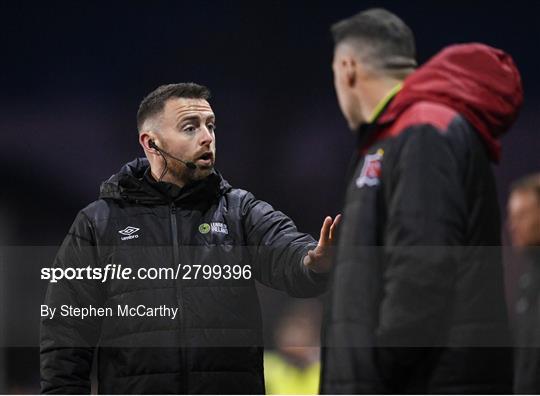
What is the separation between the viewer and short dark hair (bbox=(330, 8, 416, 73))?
94.7 inches

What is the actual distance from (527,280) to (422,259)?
3.47 ft

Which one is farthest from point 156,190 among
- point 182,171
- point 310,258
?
point 310,258

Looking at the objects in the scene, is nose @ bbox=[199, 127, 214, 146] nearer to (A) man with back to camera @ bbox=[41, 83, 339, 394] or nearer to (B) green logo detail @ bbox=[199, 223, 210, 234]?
(A) man with back to camera @ bbox=[41, 83, 339, 394]

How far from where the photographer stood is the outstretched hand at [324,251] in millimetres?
2867

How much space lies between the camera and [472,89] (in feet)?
7.57

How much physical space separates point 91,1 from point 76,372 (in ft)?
4.48

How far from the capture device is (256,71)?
345 centimetres

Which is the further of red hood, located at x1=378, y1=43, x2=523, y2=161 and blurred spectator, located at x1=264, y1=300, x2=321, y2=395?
blurred spectator, located at x1=264, y1=300, x2=321, y2=395

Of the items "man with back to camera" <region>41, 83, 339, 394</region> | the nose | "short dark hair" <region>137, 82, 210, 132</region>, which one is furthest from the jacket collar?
"short dark hair" <region>137, 82, 210, 132</region>

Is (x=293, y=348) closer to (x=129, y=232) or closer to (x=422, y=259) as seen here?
(x=129, y=232)

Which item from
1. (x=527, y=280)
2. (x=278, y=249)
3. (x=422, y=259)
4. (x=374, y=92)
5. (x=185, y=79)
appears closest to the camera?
(x=422, y=259)

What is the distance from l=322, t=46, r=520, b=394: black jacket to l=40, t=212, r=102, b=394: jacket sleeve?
3.47ft

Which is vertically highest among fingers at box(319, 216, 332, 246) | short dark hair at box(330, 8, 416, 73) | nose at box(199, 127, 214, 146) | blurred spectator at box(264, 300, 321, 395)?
short dark hair at box(330, 8, 416, 73)

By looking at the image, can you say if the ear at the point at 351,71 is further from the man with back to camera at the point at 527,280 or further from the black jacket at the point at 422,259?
the man with back to camera at the point at 527,280
